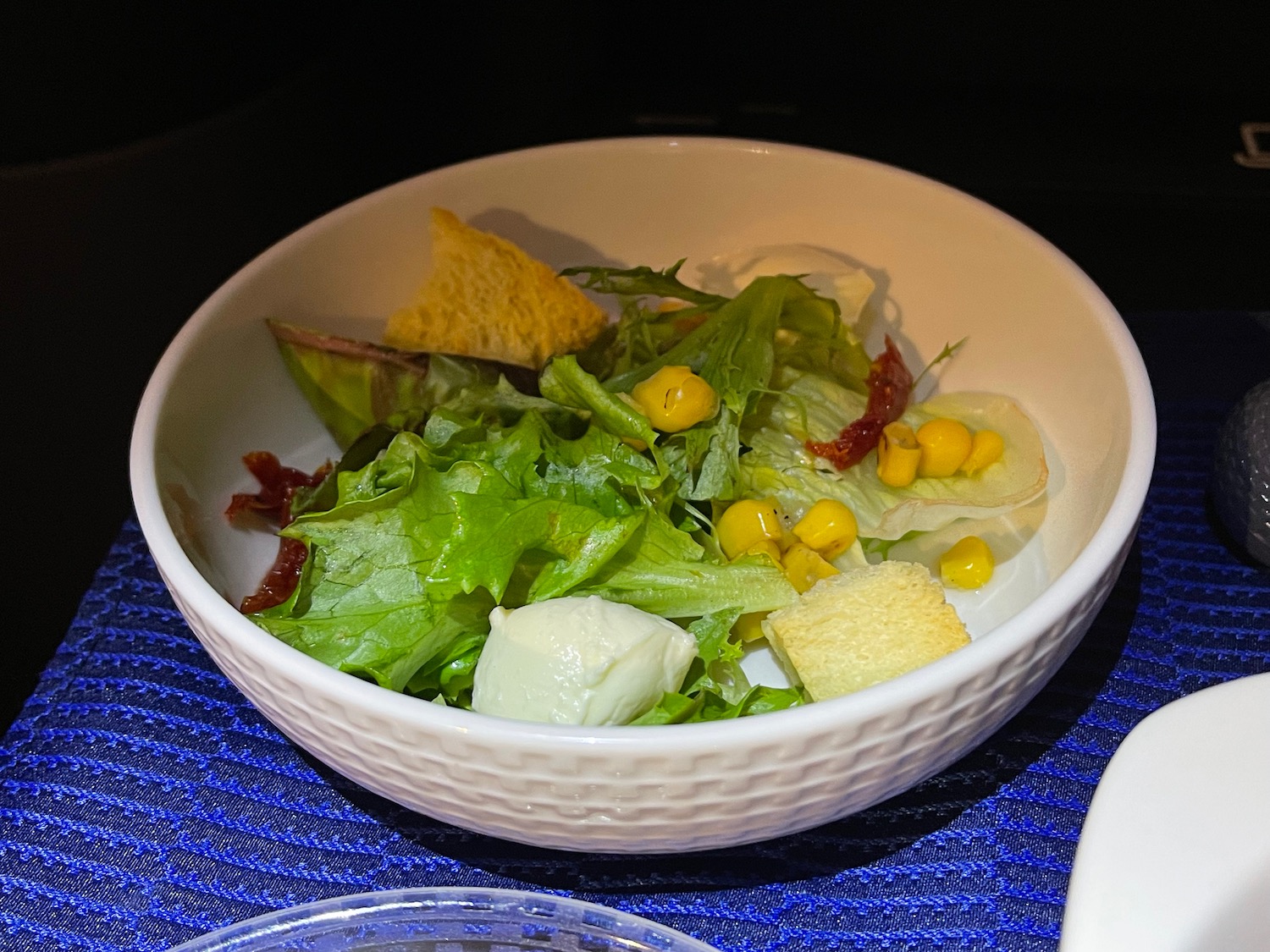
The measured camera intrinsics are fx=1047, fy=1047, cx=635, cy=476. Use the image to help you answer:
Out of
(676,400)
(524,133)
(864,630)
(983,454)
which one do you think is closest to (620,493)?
(676,400)

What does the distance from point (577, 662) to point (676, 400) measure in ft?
0.91

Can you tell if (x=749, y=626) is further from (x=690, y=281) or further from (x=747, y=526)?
(x=690, y=281)

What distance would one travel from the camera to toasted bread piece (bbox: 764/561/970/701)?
0.67m

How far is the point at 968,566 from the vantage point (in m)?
0.83

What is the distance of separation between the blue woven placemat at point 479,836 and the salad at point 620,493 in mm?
104

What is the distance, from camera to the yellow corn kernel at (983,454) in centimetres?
90

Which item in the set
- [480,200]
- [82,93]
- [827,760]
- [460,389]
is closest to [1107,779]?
[827,760]

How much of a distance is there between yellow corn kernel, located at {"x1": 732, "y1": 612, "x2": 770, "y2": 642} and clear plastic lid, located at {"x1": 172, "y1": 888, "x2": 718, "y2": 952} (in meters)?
0.23

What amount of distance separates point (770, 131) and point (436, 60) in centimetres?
46

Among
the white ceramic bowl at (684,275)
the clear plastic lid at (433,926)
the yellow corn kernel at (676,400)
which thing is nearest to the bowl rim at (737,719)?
the white ceramic bowl at (684,275)

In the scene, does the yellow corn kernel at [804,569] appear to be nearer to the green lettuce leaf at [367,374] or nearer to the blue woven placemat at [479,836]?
the blue woven placemat at [479,836]

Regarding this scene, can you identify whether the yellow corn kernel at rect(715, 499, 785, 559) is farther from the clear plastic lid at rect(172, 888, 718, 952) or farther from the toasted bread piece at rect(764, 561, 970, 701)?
the clear plastic lid at rect(172, 888, 718, 952)

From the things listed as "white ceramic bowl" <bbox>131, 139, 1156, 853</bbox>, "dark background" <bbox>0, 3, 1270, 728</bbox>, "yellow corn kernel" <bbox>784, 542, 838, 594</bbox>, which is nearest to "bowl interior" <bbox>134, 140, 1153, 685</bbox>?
"white ceramic bowl" <bbox>131, 139, 1156, 853</bbox>

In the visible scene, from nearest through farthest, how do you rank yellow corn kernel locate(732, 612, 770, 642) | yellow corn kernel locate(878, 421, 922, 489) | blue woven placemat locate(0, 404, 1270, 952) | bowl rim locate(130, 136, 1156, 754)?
bowl rim locate(130, 136, 1156, 754)
blue woven placemat locate(0, 404, 1270, 952)
yellow corn kernel locate(732, 612, 770, 642)
yellow corn kernel locate(878, 421, 922, 489)
